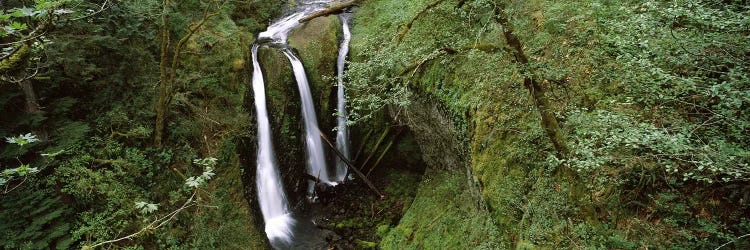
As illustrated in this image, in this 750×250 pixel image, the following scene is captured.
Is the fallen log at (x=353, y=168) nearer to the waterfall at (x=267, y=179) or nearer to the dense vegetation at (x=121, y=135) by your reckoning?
the waterfall at (x=267, y=179)

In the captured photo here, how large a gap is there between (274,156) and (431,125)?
4447 millimetres

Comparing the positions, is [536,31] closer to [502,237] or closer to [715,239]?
[502,237]

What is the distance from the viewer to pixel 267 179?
35.4ft

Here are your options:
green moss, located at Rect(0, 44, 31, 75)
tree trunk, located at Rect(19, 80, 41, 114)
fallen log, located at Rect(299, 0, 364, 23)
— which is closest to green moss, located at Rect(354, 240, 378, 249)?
tree trunk, located at Rect(19, 80, 41, 114)

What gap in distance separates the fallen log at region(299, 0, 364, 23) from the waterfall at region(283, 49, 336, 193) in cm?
231

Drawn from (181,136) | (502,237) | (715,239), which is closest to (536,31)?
(502,237)

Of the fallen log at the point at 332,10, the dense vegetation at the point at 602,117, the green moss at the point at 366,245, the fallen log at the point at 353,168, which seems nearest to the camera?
the dense vegetation at the point at 602,117

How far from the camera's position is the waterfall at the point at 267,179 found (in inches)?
418

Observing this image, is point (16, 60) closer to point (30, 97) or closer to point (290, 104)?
point (30, 97)

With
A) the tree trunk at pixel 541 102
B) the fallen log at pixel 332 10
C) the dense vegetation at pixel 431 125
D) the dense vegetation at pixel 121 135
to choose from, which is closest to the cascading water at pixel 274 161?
the dense vegetation at pixel 431 125

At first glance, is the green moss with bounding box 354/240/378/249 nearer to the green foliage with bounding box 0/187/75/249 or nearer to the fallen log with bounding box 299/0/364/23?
the green foliage with bounding box 0/187/75/249

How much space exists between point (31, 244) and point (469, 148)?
803cm

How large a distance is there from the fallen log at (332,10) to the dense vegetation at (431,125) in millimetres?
724

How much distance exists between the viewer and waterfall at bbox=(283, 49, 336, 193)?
461 inches
